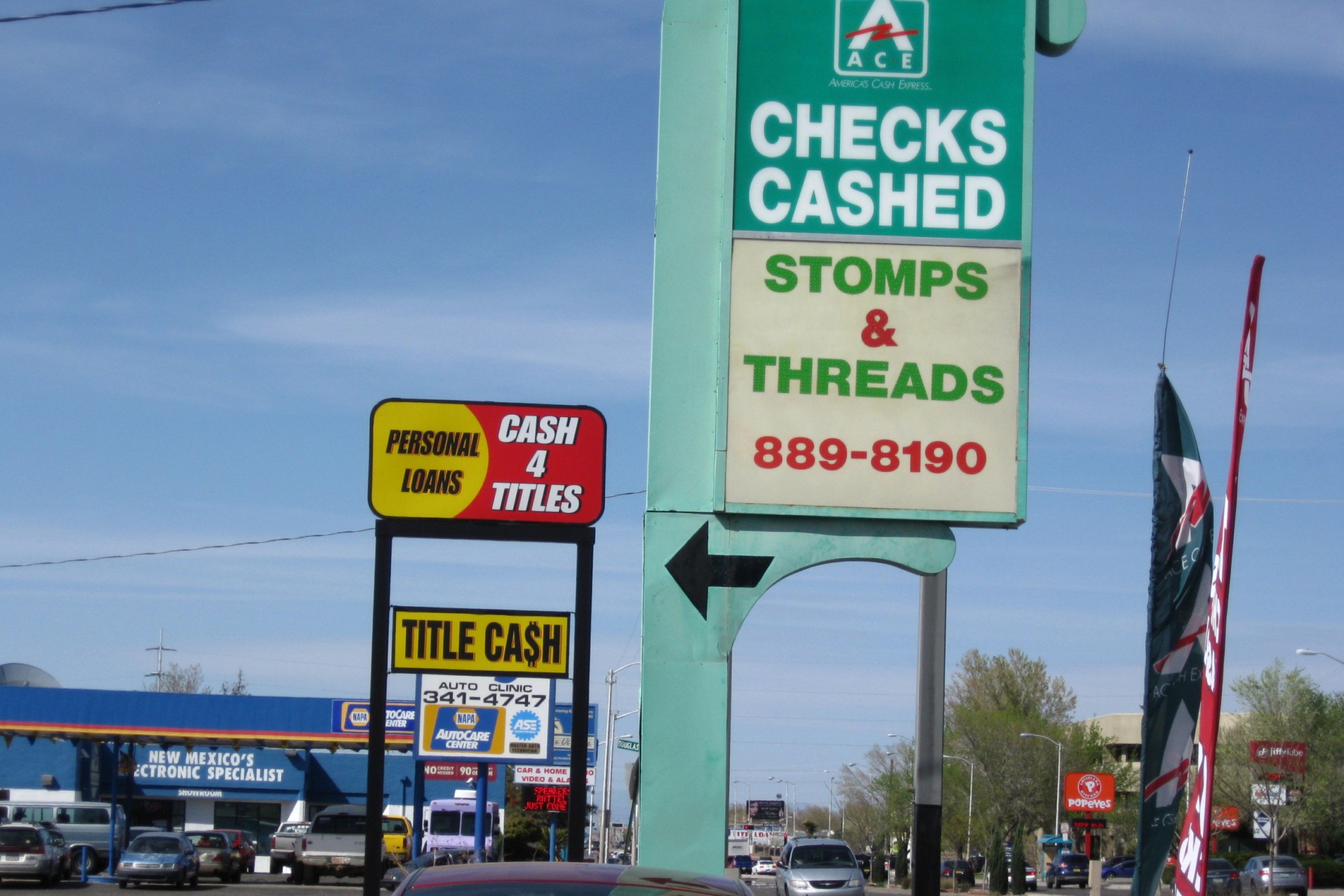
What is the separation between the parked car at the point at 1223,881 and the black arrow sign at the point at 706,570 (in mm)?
29298

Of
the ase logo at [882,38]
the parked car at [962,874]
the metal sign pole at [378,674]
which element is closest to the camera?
the ase logo at [882,38]

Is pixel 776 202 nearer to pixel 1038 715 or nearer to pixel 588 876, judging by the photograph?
pixel 588 876

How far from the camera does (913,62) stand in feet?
30.0

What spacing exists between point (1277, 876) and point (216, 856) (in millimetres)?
29261

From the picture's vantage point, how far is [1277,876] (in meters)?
41.9

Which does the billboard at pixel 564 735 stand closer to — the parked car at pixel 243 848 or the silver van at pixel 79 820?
the parked car at pixel 243 848

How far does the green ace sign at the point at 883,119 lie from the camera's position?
29.6ft

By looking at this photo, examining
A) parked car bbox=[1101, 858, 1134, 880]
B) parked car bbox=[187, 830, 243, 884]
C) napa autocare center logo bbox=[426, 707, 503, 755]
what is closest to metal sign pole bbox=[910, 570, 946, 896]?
napa autocare center logo bbox=[426, 707, 503, 755]

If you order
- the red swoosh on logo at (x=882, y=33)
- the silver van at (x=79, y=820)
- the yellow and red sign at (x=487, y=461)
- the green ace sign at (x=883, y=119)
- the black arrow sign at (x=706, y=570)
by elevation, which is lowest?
the silver van at (x=79, y=820)

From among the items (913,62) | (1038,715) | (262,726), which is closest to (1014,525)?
(913,62)

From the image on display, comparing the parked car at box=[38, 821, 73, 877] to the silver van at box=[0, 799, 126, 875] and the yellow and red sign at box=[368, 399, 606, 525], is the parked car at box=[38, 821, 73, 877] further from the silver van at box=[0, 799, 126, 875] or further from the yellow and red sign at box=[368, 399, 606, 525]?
the yellow and red sign at box=[368, 399, 606, 525]

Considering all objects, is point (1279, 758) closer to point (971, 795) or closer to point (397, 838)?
point (971, 795)

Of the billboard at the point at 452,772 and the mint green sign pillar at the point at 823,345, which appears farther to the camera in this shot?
the billboard at the point at 452,772

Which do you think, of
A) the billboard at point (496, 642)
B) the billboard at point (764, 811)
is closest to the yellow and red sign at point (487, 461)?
the billboard at point (496, 642)
